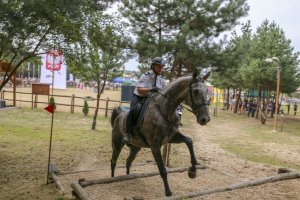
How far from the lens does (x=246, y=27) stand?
39531 mm

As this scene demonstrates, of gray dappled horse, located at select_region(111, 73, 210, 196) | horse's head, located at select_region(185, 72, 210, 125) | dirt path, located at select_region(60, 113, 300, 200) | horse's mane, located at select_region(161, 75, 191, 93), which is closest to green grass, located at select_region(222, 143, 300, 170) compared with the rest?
dirt path, located at select_region(60, 113, 300, 200)

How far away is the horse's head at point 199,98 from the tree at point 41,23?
12.1 ft

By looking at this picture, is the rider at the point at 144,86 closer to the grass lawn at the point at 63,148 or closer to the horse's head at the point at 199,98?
the horse's head at the point at 199,98

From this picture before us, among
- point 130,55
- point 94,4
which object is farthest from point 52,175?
point 130,55

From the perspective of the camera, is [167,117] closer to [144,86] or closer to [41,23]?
[144,86]

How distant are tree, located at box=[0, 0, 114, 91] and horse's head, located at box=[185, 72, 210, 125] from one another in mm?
3686

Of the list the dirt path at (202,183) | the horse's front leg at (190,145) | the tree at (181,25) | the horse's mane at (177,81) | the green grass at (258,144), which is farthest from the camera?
the tree at (181,25)

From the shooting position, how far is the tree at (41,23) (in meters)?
7.41

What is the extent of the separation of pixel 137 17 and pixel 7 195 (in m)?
11.1

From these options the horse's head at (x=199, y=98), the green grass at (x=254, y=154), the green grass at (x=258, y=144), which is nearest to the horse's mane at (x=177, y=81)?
the horse's head at (x=199, y=98)

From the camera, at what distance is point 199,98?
18.1ft

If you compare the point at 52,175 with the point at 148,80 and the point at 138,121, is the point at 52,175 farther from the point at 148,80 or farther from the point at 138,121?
the point at 148,80

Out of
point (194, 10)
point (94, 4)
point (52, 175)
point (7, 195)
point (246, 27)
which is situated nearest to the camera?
point (7, 195)

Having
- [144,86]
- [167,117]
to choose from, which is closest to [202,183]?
[167,117]
